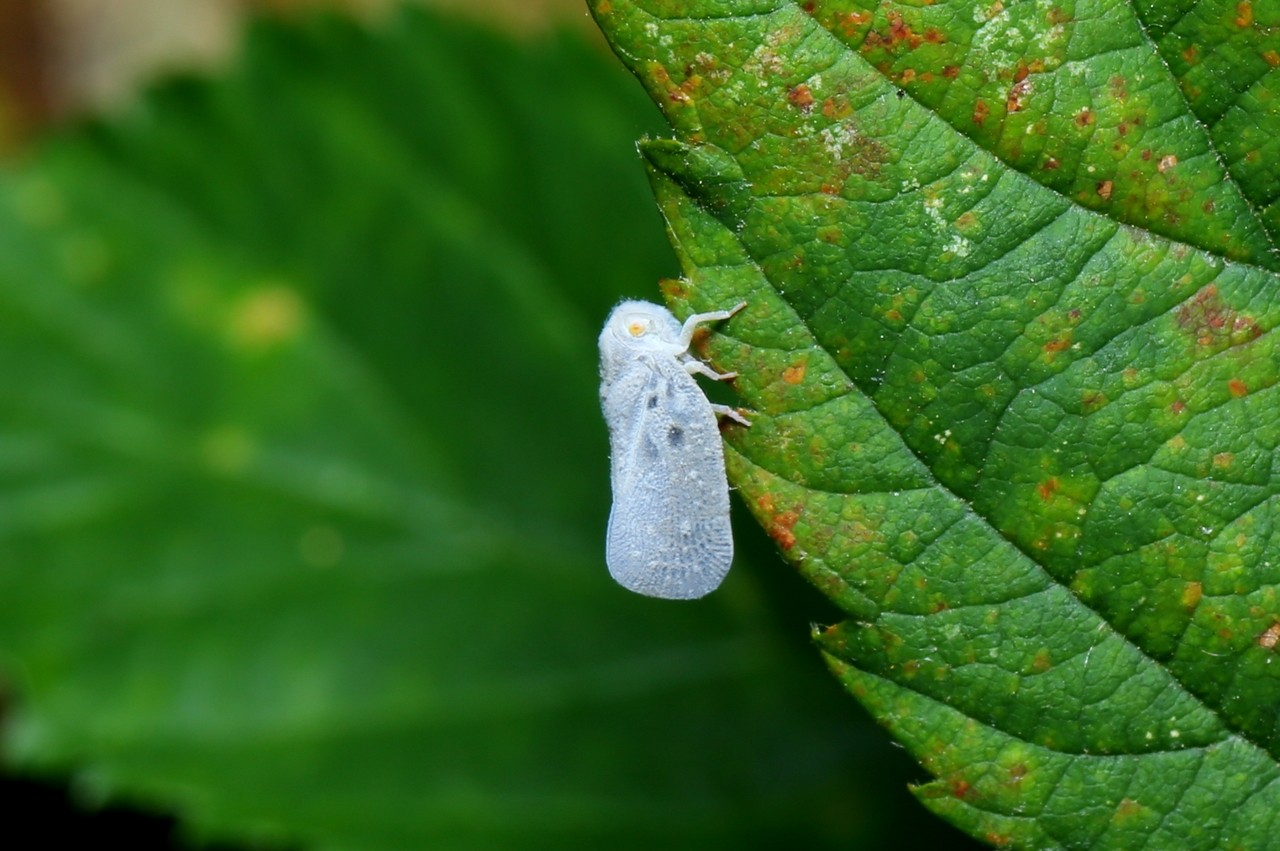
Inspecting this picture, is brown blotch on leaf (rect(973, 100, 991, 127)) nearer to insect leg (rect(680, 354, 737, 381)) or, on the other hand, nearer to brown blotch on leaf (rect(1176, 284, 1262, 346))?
brown blotch on leaf (rect(1176, 284, 1262, 346))

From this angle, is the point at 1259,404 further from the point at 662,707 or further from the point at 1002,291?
the point at 662,707

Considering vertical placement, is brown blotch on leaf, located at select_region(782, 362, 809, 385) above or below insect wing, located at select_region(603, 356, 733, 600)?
above

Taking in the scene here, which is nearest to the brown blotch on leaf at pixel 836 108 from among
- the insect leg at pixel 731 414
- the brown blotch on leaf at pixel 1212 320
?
the insect leg at pixel 731 414

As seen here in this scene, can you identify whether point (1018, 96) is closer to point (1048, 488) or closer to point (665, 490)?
point (1048, 488)

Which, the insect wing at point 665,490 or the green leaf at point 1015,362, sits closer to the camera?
the green leaf at point 1015,362

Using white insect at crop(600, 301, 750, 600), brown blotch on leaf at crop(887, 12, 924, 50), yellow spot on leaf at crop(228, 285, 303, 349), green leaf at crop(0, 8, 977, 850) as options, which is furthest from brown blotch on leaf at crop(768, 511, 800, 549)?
yellow spot on leaf at crop(228, 285, 303, 349)

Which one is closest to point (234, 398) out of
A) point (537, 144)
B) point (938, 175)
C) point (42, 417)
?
point (42, 417)

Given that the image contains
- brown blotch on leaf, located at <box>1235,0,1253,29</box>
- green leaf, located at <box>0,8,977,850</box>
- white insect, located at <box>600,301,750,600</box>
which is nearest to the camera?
brown blotch on leaf, located at <box>1235,0,1253,29</box>

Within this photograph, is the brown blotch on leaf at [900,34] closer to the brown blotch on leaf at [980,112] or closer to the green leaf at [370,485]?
the brown blotch on leaf at [980,112]
